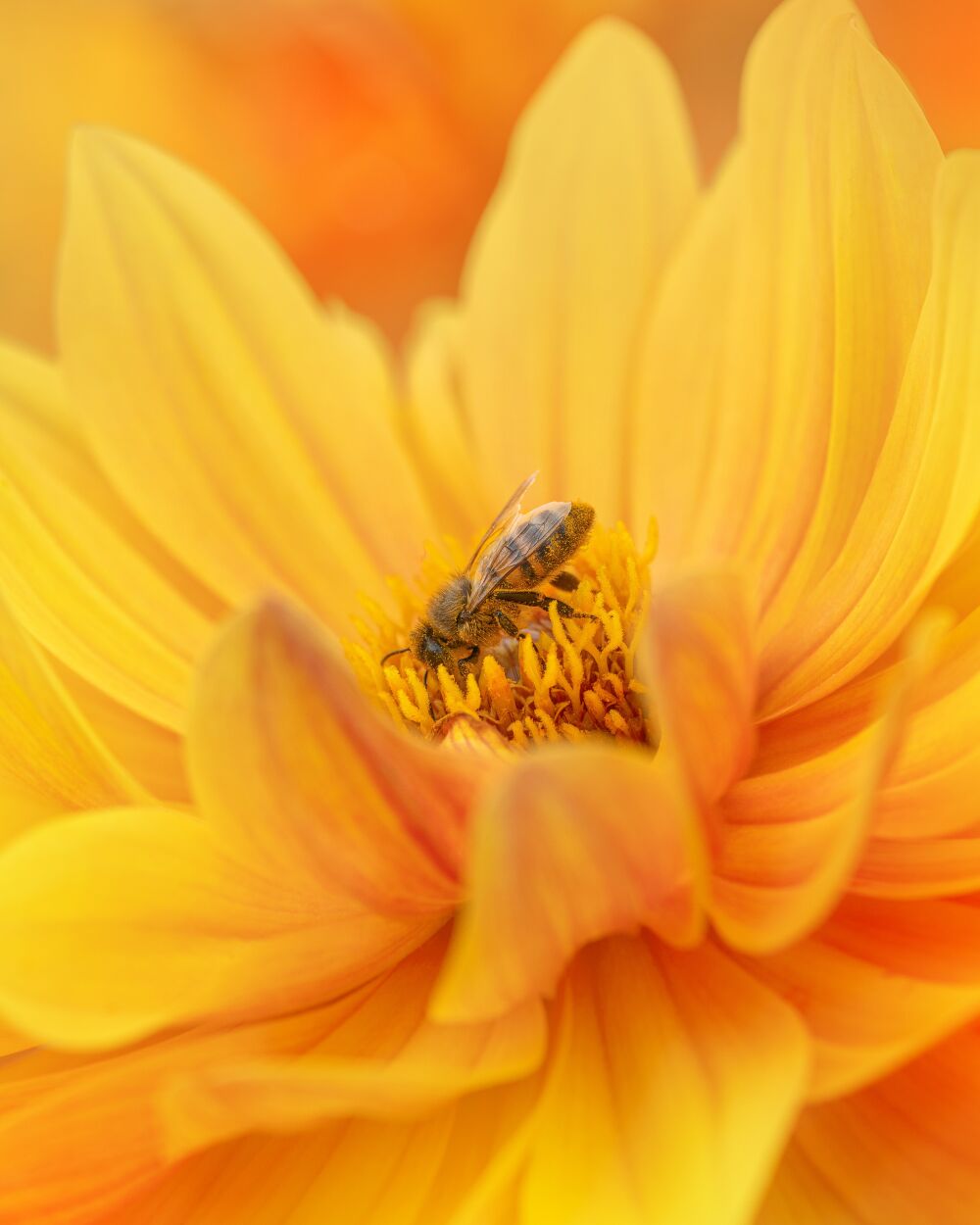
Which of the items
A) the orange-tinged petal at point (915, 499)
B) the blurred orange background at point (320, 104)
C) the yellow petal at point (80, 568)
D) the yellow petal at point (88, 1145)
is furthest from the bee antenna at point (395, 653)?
the blurred orange background at point (320, 104)

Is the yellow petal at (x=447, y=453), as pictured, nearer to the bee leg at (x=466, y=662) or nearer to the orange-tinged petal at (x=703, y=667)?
the bee leg at (x=466, y=662)

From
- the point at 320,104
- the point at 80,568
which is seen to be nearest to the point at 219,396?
the point at 80,568

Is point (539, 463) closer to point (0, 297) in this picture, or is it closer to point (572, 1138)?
point (572, 1138)

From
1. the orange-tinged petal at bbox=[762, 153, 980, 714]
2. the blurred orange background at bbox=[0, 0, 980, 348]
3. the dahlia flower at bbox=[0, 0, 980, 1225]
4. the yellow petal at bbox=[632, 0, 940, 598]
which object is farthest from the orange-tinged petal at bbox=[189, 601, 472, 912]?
the blurred orange background at bbox=[0, 0, 980, 348]

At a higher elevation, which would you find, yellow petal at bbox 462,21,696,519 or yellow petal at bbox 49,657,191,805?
yellow petal at bbox 462,21,696,519

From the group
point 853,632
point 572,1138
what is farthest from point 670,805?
point 853,632

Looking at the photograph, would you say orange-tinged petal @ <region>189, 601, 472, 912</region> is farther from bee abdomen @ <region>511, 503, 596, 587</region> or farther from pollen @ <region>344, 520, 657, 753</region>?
bee abdomen @ <region>511, 503, 596, 587</region>

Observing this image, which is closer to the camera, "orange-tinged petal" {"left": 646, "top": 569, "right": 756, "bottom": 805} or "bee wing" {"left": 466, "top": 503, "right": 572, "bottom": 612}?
"orange-tinged petal" {"left": 646, "top": 569, "right": 756, "bottom": 805}
